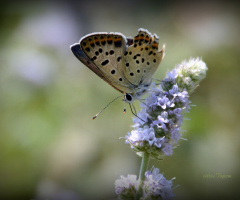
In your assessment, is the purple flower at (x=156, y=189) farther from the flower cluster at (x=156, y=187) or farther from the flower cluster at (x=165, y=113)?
the flower cluster at (x=165, y=113)

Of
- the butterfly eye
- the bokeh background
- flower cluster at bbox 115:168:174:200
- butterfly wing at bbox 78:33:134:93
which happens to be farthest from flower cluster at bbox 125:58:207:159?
the bokeh background

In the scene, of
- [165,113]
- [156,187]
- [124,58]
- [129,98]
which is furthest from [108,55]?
[156,187]

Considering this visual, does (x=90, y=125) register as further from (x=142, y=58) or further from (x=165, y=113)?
(x=165, y=113)

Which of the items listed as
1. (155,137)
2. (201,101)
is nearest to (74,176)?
(201,101)

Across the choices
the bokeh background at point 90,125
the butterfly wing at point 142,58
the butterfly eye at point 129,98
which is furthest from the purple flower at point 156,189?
the bokeh background at point 90,125

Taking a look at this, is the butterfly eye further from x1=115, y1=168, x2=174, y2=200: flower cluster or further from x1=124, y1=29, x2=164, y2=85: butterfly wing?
x1=115, y1=168, x2=174, y2=200: flower cluster

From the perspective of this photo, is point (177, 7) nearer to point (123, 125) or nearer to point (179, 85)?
point (123, 125)
